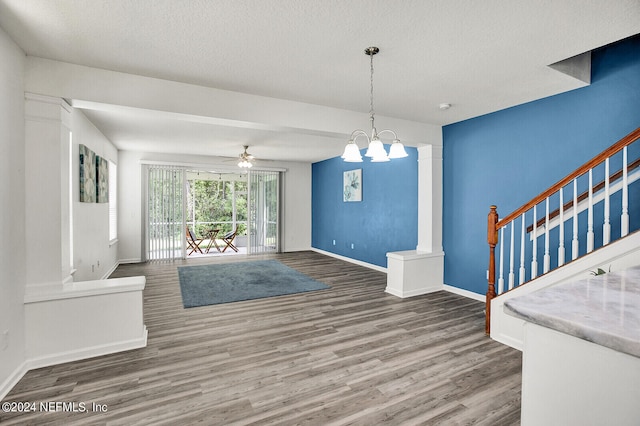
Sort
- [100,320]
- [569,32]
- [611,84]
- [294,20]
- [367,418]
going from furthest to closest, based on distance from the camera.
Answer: [611,84] → [100,320] → [569,32] → [294,20] → [367,418]

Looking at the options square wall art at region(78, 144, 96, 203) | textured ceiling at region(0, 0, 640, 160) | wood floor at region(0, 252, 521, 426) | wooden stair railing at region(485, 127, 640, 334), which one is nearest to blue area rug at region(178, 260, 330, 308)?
wood floor at region(0, 252, 521, 426)

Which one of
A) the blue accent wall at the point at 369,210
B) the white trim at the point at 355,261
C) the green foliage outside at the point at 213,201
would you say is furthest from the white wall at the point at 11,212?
the green foliage outside at the point at 213,201

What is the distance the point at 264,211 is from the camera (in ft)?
28.1

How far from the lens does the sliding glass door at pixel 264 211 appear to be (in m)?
8.43

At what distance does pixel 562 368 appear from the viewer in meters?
0.77

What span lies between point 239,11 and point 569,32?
2.25m

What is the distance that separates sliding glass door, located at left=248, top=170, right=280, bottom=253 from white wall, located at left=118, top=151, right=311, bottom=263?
241 mm

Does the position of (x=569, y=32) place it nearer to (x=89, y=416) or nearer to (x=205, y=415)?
(x=205, y=415)

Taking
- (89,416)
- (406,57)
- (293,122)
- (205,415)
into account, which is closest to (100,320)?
(89,416)

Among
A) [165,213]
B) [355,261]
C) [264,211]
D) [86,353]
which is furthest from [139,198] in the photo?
[86,353]

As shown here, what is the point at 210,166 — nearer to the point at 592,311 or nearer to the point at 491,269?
the point at 491,269

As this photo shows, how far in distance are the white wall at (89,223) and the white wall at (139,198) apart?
3.87 feet

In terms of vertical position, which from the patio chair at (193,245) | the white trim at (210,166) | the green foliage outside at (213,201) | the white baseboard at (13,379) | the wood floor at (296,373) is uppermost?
the white trim at (210,166)

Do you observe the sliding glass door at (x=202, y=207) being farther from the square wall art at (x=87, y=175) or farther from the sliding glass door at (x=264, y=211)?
the square wall art at (x=87, y=175)
